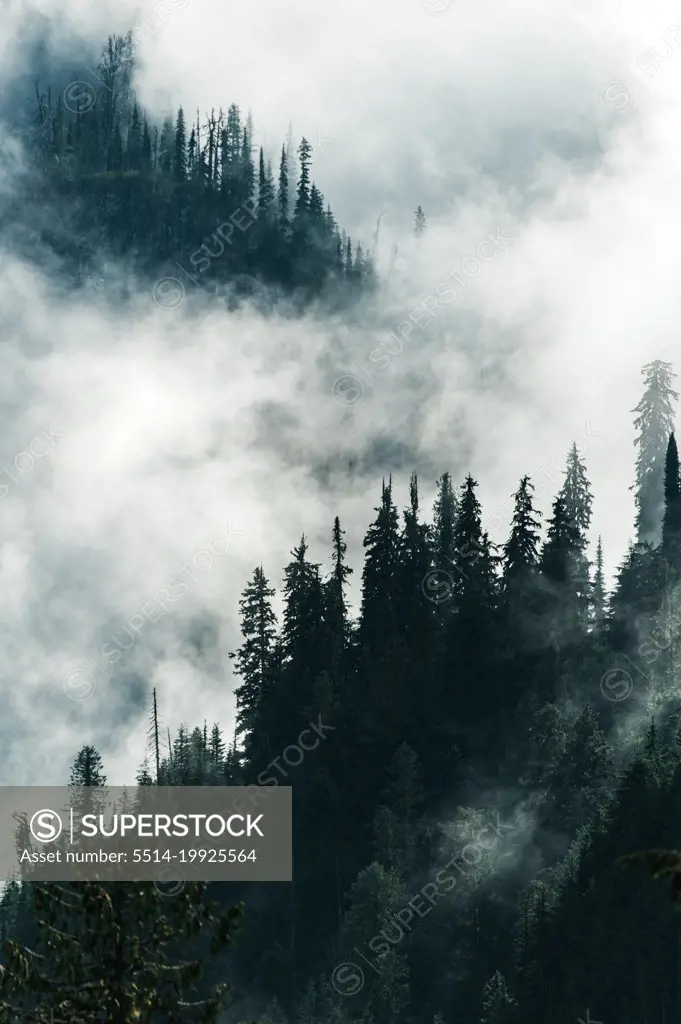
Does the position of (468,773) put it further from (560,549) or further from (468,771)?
(560,549)

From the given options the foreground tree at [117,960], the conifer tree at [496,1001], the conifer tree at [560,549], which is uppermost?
the conifer tree at [560,549]

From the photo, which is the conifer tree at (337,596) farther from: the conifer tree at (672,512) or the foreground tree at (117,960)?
the foreground tree at (117,960)

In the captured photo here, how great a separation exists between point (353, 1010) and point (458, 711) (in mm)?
29074

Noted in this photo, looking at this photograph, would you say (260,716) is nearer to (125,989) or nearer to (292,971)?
(292,971)

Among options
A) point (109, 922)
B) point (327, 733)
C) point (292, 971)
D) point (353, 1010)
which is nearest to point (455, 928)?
point (353, 1010)

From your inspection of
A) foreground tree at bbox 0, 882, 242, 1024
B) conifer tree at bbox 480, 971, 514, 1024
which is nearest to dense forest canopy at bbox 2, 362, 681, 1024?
conifer tree at bbox 480, 971, 514, 1024

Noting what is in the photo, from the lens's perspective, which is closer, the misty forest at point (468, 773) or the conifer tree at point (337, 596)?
the misty forest at point (468, 773)

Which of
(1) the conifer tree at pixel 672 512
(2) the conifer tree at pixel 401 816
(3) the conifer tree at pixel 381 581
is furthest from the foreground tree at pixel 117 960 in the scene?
(3) the conifer tree at pixel 381 581

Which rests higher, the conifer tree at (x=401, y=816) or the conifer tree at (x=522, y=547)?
the conifer tree at (x=522, y=547)

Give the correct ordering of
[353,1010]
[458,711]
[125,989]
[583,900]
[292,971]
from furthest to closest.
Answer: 1. [458,711]
2. [292,971]
3. [353,1010]
4. [583,900]
5. [125,989]

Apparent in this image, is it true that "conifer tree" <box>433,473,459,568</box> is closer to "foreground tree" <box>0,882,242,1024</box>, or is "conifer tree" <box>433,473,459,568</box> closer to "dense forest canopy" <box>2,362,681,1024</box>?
"dense forest canopy" <box>2,362,681,1024</box>

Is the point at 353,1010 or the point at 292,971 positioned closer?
the point at 353,1010

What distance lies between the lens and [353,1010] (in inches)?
4129

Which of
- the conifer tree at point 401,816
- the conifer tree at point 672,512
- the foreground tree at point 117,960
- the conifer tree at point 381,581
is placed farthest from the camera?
the conifer tree at point 381,581
